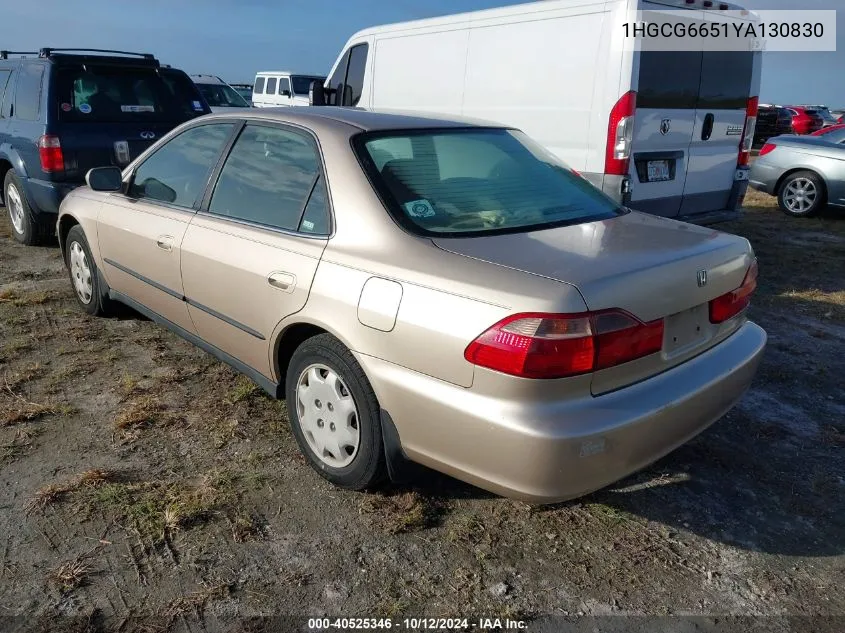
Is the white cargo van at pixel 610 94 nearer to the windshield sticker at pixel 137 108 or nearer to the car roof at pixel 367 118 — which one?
the car roof at pixel 367 118

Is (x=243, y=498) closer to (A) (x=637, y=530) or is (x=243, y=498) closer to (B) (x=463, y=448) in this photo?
(B) (x=463, y=448)

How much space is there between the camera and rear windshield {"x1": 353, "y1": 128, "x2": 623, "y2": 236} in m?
2.86

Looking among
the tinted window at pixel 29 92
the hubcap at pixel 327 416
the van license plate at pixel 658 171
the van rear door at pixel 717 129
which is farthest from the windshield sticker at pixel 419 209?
the tinted window at pixel 29 92

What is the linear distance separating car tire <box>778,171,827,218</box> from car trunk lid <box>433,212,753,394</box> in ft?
27.1

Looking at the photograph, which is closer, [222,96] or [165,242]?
[165,242]

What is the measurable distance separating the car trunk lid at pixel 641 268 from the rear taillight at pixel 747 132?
184 inches

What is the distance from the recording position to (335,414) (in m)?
2.94

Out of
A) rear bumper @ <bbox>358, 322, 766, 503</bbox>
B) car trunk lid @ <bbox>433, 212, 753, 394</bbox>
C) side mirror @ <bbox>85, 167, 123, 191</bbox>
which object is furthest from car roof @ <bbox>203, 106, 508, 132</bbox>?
rear bumper @ <bbox>358, 322, 766, 503</bbox>

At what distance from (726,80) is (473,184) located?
467 cm

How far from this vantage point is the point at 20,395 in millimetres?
3879

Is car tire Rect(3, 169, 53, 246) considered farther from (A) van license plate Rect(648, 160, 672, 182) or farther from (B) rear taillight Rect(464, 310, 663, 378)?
(B) rear taillight Rect(464, 310, 663, 378)

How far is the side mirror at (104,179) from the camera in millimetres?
4277

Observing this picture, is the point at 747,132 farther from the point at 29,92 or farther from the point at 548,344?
the point at 29,92

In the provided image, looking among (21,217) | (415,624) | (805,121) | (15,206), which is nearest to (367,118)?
(415,624)
